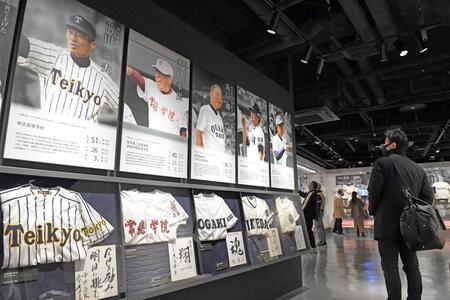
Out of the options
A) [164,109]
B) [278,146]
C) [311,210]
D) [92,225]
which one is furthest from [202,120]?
[311,210]

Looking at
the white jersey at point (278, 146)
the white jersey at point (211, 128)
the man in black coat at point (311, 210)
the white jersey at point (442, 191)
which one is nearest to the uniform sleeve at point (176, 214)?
the white jersey at point (211, 128)

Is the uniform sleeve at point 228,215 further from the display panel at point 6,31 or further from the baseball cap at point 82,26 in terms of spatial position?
the display panel at point 6,31

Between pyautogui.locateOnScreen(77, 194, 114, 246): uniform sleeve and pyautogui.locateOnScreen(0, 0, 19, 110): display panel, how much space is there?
0.72 m

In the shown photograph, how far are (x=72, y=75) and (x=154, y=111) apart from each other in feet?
2.16

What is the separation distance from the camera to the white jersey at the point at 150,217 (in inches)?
86.1

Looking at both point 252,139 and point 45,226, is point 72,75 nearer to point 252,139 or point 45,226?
point 45,226

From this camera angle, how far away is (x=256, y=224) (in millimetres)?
3449

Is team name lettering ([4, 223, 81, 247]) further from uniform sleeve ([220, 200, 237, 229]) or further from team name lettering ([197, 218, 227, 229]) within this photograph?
uniform sleeve ([220, 200, 237, 229])

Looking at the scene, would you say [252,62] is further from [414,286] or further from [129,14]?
[414,286]

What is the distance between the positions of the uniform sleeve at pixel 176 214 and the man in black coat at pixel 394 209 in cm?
154

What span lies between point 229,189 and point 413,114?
9389mm

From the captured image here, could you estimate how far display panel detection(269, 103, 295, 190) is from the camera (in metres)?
4.13

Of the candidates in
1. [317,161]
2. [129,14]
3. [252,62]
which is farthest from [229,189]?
[317,161]

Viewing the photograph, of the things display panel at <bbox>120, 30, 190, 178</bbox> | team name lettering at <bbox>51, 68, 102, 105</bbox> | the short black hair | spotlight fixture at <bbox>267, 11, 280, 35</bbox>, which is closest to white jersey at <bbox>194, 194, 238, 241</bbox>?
display panel at <bbox>120, 30, 190, 178</bbox>
